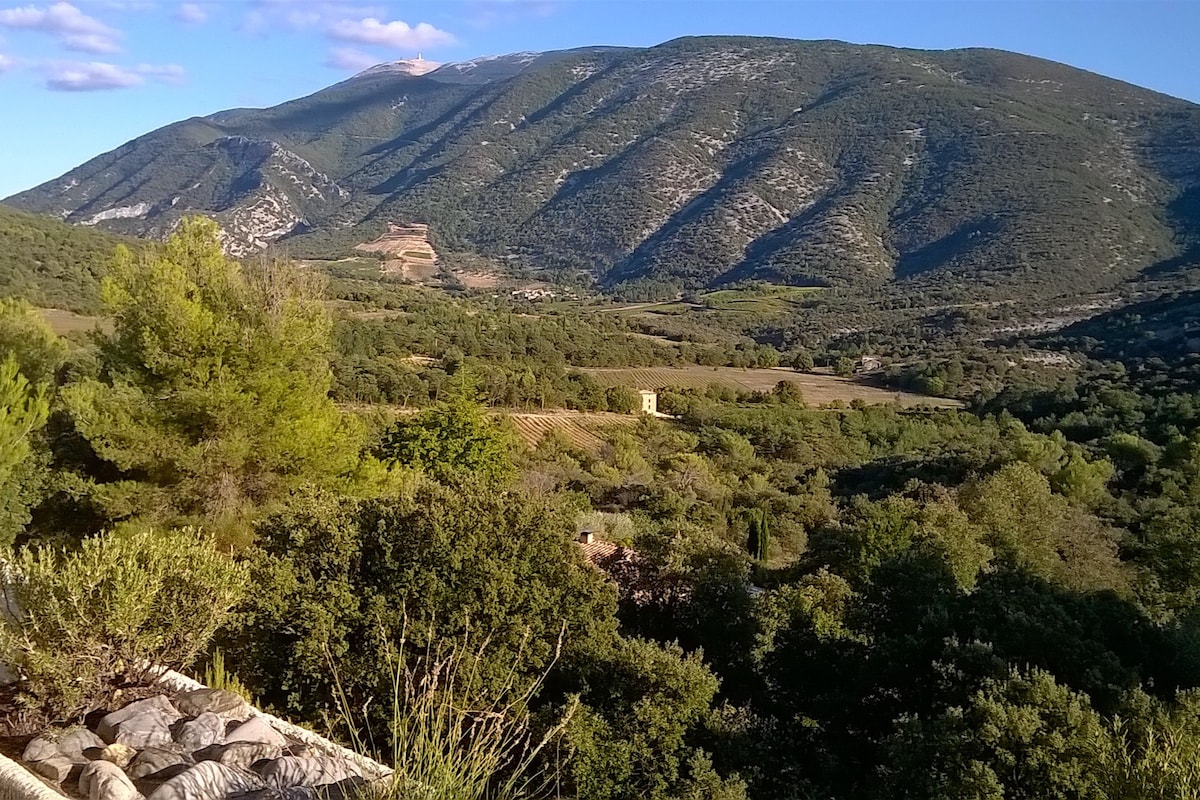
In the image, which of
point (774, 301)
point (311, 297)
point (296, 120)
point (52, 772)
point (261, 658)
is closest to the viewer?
point (52, 772)

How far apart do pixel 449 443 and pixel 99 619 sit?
13014mm

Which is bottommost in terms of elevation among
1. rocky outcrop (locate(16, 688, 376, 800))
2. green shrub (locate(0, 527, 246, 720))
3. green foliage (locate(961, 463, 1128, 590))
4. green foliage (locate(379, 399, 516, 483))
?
green foliage (locate(961, 463, 1128, 590))

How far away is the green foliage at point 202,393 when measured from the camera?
1041cm

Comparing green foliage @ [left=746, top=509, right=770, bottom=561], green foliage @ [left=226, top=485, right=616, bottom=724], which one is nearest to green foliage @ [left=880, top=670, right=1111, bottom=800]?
green foliage @ [left=226, top=485, right=616, bottom=724]

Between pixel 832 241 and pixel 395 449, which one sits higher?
pixel 832 241

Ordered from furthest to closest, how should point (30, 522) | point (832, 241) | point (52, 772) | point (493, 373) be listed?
point (832, 241) → point (493, 373) → point (30, 522) → point (52, 772)

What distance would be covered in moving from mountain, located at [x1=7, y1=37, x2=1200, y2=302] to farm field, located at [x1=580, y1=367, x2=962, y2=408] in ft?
95.6

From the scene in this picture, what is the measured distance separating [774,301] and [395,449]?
7028cm

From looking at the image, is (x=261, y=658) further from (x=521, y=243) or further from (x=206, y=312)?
(x=521, y=243)

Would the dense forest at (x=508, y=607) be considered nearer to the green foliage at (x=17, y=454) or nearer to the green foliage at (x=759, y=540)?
the green foliage at (x=17, y=454)

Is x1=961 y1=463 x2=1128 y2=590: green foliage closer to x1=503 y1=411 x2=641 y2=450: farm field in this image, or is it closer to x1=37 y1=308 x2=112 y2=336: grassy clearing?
x1=503 y1=411 x2=641 y2=450: farm field

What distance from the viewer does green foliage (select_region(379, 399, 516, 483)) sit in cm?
1767

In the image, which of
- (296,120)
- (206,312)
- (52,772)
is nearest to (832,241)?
(206,312)

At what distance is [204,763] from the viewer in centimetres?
442
